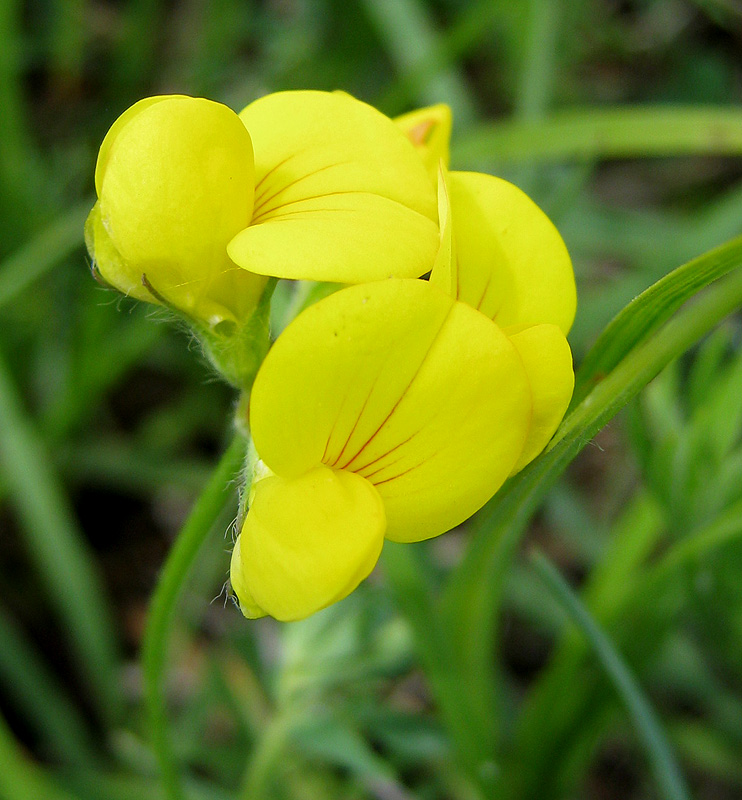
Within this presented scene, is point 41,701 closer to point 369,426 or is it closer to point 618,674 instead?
point 618,674

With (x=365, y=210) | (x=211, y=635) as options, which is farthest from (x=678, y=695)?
(x=365, y=210)

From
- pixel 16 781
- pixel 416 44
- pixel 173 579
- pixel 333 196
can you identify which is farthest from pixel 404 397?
pixel 416 44

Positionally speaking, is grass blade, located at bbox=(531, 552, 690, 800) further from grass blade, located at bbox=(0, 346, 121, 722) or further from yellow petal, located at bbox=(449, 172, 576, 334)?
grass blade, located at bbox=(0, 346, 121, 722)

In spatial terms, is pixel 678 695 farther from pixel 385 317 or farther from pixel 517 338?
pixel 385 317

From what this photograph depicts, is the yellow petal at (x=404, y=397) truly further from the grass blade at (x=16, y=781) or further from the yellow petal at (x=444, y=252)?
the grass blade at (x=16, y=781)

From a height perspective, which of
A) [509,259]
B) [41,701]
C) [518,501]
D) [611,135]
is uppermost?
[509,259]
